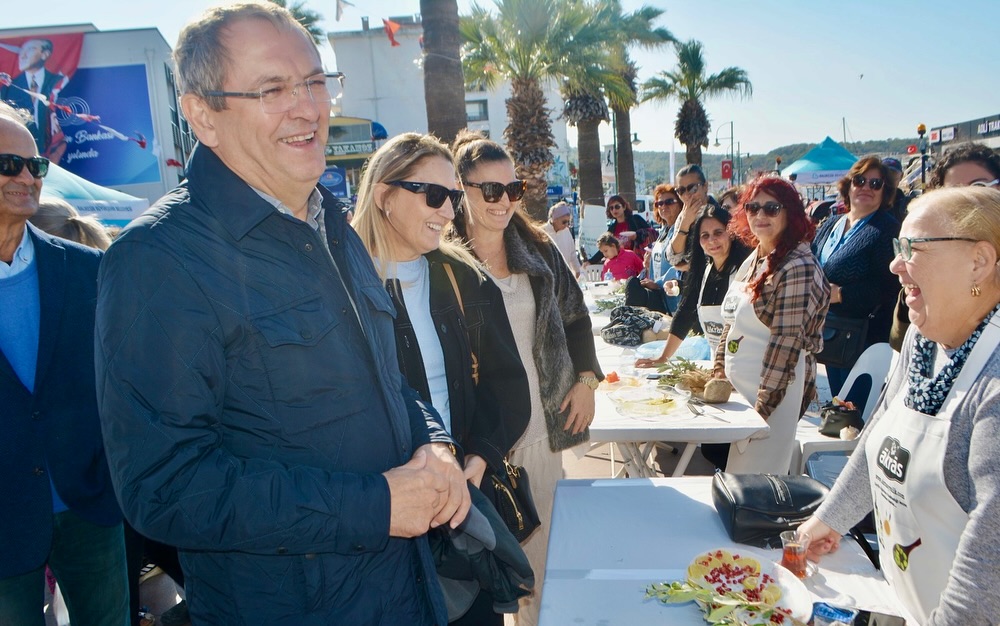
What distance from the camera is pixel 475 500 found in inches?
60.9

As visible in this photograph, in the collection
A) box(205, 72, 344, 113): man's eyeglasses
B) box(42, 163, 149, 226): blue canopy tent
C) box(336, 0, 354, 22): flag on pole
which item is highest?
box(336, 0, 354, 22): flag on pole

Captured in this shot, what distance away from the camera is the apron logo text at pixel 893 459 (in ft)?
4.91

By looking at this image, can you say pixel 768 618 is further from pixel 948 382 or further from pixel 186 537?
pixel 186 537

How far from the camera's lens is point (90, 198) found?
291 inches

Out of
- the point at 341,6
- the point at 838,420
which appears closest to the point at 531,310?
the point at 838,420

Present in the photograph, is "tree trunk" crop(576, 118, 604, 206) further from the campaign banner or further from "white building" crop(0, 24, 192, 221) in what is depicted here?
the campaign banner

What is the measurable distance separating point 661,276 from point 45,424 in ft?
18.7

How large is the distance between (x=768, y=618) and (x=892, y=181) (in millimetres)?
4096

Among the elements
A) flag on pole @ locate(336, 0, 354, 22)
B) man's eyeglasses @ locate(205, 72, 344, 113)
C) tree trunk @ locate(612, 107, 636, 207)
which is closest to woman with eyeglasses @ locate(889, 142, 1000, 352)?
man's eyeglasses @ locate(205, 72, 344, 113)

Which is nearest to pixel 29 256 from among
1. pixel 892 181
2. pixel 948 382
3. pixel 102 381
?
pixel 102 381

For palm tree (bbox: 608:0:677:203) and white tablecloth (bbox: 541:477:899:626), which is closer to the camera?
white tablecloth (bbox: 541:477:899:626)

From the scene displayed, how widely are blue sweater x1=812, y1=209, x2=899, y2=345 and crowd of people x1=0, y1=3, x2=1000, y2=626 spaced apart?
9.05ft

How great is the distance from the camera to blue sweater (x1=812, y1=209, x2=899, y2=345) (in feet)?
14.1

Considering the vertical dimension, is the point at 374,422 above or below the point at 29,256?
below
